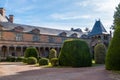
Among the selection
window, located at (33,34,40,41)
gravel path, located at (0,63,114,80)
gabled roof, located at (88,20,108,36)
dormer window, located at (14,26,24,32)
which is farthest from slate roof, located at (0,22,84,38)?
gravel path, located at (0,63,114,80)

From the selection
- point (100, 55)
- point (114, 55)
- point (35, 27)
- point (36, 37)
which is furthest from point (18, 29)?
point (114, 55)

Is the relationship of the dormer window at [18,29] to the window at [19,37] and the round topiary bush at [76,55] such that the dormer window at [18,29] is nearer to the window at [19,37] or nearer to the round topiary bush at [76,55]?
the window at [19,37]

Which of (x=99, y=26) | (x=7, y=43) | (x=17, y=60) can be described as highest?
(x=99, y=26)

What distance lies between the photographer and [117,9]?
3123cm

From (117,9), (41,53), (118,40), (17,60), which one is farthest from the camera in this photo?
(41,53)

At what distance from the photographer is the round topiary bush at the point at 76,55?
2473 centimetres

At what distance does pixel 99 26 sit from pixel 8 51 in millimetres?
24448

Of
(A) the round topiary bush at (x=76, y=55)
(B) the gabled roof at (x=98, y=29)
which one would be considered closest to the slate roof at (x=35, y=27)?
(B) the gabled roof at (x=98, y=29)

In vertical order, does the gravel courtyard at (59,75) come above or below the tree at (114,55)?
below

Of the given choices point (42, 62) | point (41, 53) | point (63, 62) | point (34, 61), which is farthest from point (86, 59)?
point (41, 53)

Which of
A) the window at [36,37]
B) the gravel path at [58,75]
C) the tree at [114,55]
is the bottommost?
the gravel path at [58,75]

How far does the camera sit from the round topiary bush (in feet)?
81.1

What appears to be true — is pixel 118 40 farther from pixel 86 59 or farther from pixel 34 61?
pixel 34 61

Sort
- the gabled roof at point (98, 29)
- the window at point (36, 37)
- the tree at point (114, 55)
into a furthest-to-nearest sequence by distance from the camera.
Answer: the gabled roof at point (98, 29) → the window at point (36, 37) → the tree at point (114, 55)
